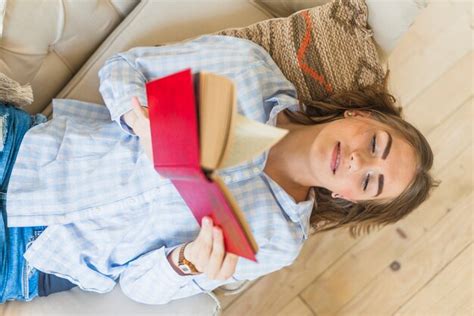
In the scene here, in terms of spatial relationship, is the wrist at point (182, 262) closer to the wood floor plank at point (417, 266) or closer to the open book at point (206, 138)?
the open book at point (206, 138)

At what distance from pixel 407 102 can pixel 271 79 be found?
26.9 inches

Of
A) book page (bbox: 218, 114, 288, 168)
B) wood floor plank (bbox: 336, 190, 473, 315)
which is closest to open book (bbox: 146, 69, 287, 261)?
book page (bbox: 218, 114, 288, 168)

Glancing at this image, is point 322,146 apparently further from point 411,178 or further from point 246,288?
point 246,288

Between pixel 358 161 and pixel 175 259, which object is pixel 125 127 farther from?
pixel 358 161

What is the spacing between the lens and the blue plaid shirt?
37.3 inches

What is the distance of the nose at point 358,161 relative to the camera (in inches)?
34.7

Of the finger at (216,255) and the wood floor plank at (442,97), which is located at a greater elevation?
the finger at (216,255)

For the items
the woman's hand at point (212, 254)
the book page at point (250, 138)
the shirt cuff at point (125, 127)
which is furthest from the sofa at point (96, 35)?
the book page at point (250, 138)

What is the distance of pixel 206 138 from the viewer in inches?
19.8

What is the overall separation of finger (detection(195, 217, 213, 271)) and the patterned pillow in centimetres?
54

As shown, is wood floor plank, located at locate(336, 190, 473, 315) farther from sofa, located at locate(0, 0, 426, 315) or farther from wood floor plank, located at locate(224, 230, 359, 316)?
sofa, located at locate(0, 0, 426, 315)

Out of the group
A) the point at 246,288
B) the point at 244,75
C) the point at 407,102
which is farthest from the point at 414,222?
the point at 244,75

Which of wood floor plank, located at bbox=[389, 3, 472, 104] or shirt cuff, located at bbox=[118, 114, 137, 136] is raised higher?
shirt cuff, located at bbox=[118, 114, 137, 136]

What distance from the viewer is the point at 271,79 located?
1016 mm
